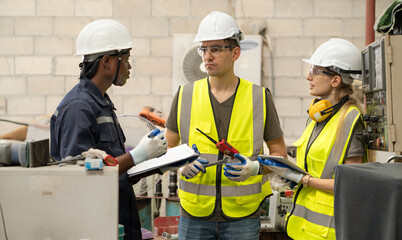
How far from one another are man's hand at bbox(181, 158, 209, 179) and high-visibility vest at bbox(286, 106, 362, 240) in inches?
19.1

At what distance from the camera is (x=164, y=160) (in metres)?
1.78

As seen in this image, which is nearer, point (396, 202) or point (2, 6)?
point (396, 202)

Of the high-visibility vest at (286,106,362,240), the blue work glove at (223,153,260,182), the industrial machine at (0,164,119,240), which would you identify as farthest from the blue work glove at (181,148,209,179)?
Answer: the industrial machine at (0,164,119,240)

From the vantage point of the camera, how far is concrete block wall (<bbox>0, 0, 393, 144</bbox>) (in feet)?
14.1

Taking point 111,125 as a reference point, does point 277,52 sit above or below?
above

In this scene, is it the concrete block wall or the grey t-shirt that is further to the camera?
the concrete block wall

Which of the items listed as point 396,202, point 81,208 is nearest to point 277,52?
point 396,202

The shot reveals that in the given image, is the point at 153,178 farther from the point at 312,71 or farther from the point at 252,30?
the point at 252,30

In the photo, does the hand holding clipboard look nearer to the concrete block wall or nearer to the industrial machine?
the industrial machine

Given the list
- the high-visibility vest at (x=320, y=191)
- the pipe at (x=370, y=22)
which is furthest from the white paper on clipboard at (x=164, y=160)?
the pipe at (x=370, y=22)

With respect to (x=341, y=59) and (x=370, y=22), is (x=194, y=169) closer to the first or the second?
(x=341, y=59)

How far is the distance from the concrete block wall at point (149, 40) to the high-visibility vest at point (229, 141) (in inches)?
82.7

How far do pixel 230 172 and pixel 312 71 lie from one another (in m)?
0.68

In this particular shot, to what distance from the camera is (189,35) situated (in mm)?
4312
